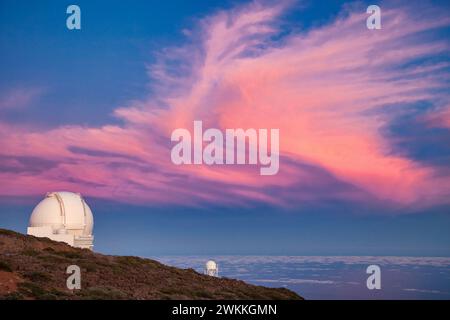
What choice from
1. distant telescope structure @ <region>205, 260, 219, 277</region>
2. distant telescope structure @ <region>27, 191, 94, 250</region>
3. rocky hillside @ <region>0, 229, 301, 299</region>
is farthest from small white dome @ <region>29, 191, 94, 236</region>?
distant telescope structure @ <region>205, 260, 219, 277</region>

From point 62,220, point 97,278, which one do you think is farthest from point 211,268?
point 97,278

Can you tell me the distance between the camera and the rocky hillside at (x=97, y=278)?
1130 inches

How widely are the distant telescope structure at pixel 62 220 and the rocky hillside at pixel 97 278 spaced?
499 cm

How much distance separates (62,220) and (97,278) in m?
18.2

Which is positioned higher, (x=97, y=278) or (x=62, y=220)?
(x=62, y=220)

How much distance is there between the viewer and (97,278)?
113ft

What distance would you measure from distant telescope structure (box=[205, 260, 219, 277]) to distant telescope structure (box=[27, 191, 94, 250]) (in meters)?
14.6

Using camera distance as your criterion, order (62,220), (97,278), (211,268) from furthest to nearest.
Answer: (211,268), (62,220), (97,278)

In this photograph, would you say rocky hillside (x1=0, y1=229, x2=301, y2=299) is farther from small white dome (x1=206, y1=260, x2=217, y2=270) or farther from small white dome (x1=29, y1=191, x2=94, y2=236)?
small white dome (x1=206, y1=260, x2=217, y2=270)

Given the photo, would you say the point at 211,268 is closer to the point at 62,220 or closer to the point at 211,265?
the point at 211,265
